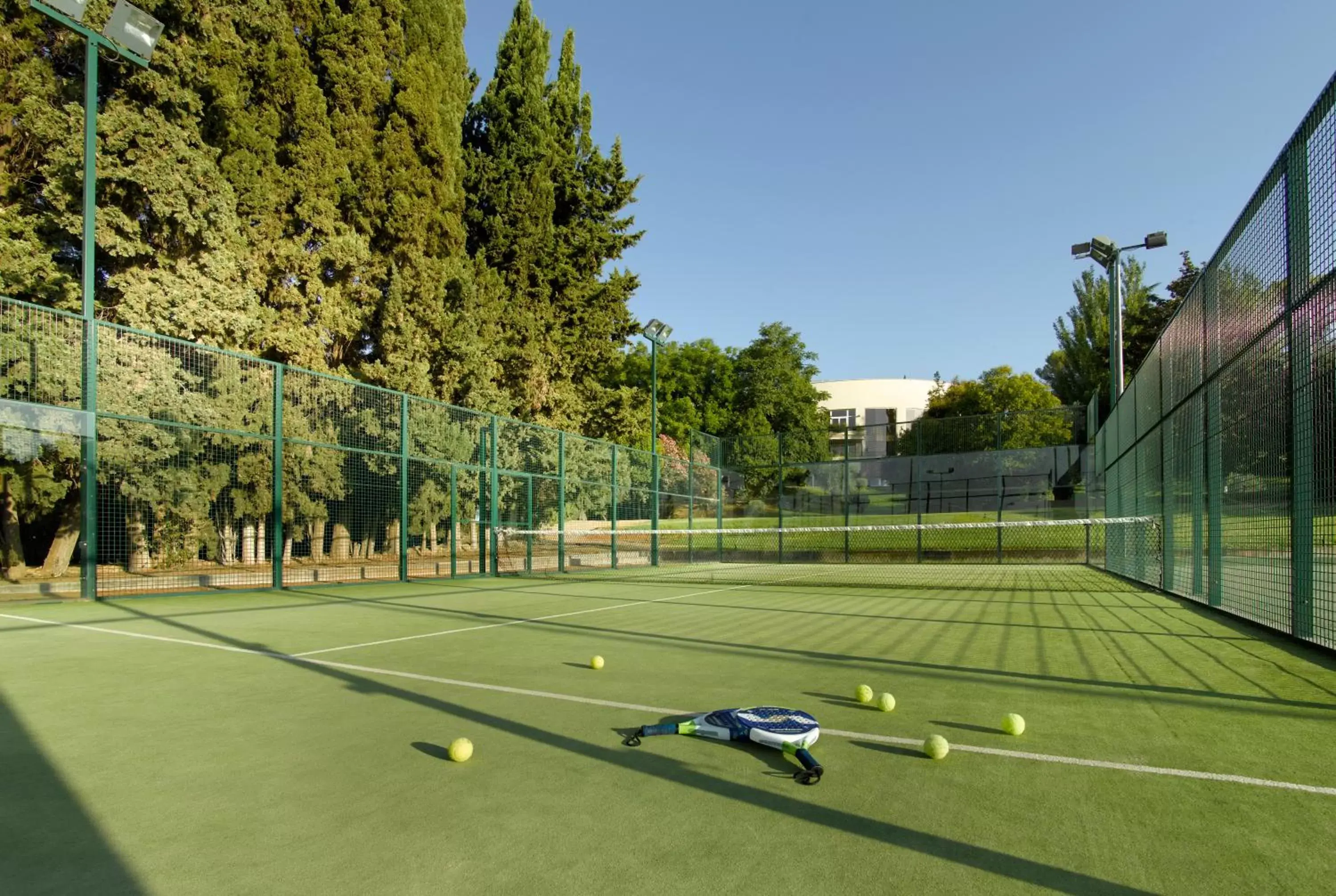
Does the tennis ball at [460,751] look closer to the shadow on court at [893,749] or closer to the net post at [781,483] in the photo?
the shadow on court at [893,749]

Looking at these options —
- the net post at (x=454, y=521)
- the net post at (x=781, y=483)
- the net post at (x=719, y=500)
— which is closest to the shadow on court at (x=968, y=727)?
the net post at (x=454, y=521)

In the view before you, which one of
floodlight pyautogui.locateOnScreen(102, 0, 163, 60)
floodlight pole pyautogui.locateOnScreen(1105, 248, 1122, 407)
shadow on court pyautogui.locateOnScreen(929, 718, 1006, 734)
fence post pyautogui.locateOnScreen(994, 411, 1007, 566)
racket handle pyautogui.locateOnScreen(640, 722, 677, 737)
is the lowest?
shadow on court pyautogui.locateOnScreen(929, 718, 1006, 734)

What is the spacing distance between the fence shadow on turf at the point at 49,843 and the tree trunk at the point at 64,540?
13.3m

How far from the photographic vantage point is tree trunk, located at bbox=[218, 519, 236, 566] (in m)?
11.7

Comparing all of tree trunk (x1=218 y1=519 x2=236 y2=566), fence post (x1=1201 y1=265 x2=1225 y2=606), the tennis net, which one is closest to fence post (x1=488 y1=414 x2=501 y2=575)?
the tennis net

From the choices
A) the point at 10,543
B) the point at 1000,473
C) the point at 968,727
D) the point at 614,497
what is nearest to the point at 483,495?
the point at 614,497

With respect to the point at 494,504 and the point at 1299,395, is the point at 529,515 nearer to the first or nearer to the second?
the point at 494,504

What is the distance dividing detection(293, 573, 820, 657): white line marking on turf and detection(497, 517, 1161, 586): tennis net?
11.4 ft

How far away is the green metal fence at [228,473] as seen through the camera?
9.96 metres

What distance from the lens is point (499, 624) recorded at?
812cm

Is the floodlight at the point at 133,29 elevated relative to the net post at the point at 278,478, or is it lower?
elevated

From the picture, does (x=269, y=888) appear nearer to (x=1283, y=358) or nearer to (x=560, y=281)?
(x=1283, y=358)

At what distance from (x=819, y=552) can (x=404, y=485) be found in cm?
1356

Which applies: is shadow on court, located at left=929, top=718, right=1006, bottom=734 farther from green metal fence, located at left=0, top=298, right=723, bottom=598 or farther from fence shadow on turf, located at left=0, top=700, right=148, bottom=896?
green metal fence, located at left=0, top=298, right=723, bottom=598
